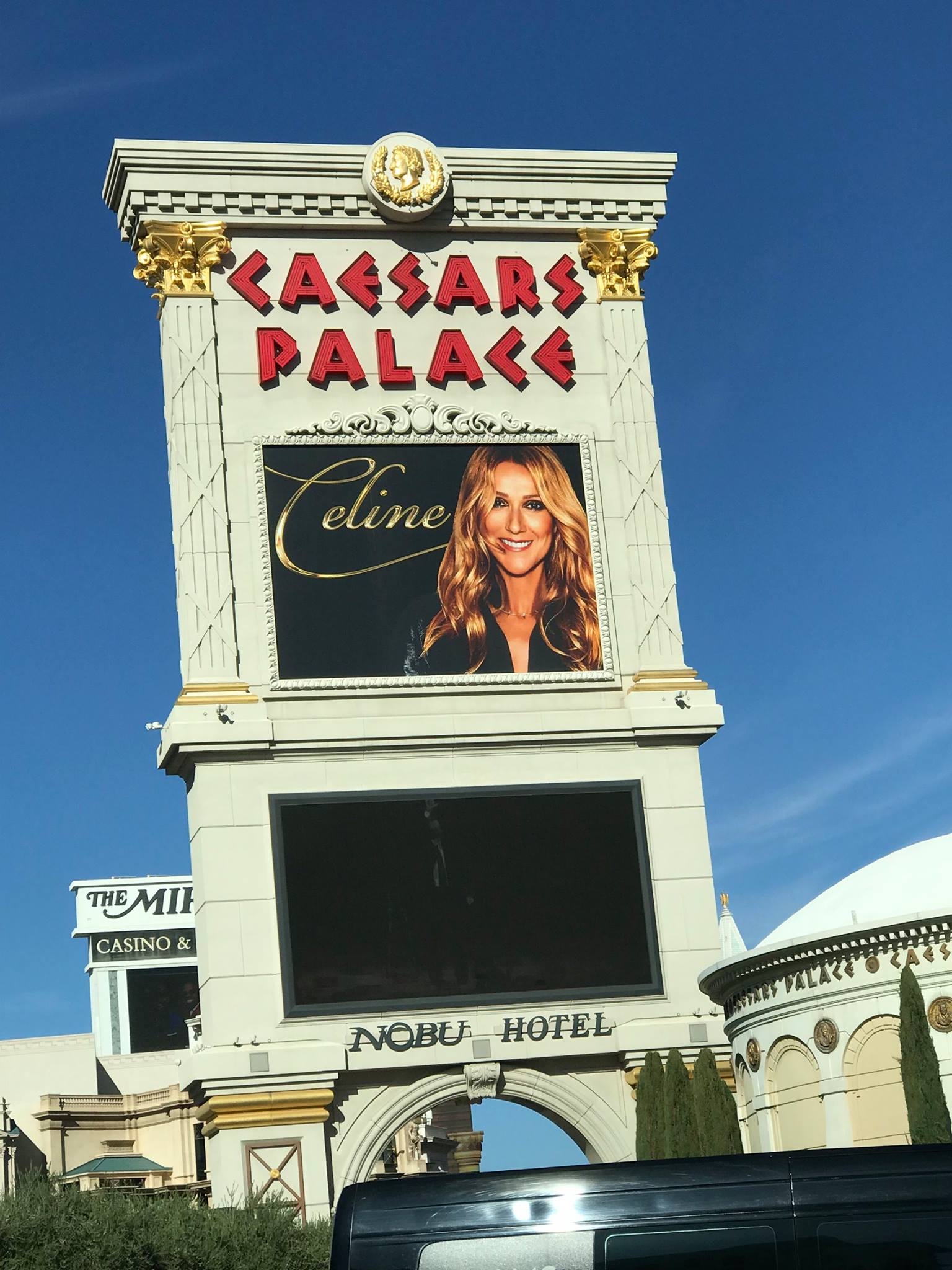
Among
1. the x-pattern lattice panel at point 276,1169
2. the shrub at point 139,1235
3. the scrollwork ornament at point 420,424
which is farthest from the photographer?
the scrollwork ornament at point 420,424

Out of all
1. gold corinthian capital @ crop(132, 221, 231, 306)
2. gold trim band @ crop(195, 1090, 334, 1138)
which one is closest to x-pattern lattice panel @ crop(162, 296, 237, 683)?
gold corinthian capital @ crop(132, 221, 231, 306)

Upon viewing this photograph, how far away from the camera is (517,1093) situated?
40438 millimetres

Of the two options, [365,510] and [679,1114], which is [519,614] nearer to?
[365,510]

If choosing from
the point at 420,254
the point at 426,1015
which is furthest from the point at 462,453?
the point at 426,1015

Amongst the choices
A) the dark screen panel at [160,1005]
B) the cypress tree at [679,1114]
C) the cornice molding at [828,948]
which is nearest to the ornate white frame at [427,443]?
the cornice molding at [828,948]

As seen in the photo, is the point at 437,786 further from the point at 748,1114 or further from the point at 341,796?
the point at 748,1114

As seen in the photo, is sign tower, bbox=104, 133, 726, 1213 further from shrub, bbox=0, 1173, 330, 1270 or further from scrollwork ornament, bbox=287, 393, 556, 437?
shrub, bbox=0, 1173, 330, 1270

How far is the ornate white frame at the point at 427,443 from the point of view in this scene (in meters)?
41.2

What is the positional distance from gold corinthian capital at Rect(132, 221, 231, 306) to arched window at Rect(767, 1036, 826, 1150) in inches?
800

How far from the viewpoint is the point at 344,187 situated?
145 feet

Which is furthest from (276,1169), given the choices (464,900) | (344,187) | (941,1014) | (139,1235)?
(344,187)

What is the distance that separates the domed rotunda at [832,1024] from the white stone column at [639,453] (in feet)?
24.6

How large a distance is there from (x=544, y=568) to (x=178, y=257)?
10575 millimetres

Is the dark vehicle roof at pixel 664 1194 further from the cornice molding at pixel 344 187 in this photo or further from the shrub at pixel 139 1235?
the cornice molding at pixel 344 187
